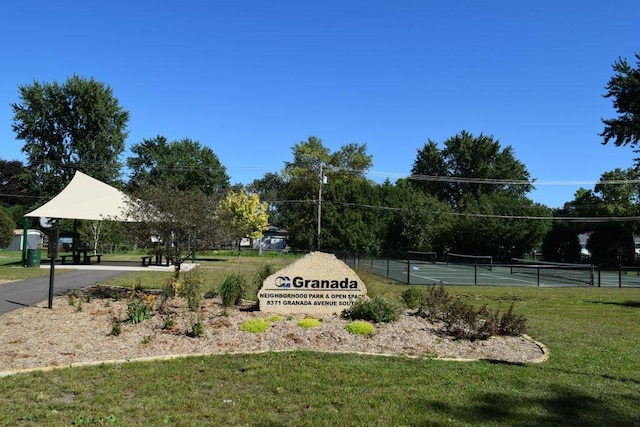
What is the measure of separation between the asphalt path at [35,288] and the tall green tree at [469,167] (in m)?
63.4

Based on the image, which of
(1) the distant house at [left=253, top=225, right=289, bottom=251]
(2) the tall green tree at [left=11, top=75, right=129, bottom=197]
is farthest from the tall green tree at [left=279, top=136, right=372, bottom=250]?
(2) the tall green tree at [left=11, top=75, right=129, bottom=197]

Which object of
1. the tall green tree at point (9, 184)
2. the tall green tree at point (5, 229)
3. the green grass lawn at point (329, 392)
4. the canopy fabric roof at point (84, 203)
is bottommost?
the green grass lawn at point (329, 392)

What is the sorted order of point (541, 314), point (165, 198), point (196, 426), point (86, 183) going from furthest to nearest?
point (86, 183) < point (541, 314) < point (165, 198) < point (196, 426)

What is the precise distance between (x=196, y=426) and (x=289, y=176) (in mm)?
73699

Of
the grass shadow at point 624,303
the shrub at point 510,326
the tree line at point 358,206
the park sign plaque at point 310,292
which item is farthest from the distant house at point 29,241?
the shrub at point 510,326

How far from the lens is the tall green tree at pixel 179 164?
225 ft

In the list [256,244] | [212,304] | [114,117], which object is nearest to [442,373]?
[212,304]

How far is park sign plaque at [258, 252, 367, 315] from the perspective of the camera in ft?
35.0

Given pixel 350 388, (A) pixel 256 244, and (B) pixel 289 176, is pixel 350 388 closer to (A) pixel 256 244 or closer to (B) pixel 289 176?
(B) pixel 289 176

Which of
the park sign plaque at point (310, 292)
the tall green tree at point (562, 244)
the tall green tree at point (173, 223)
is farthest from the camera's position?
the tall green tree at point (562, 244)

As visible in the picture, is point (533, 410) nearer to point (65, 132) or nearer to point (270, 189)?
point (65, 132)

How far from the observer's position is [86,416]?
187 inches

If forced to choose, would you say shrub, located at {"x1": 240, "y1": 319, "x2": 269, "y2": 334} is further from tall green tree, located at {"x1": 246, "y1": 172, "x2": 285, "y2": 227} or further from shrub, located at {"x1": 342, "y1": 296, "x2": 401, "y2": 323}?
tall green tree, located at {"x1": 246, "y1": 172, "x2": 285, "y2": 227}

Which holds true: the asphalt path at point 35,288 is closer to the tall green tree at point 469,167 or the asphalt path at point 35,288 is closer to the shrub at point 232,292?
the shrub at point 232,292
